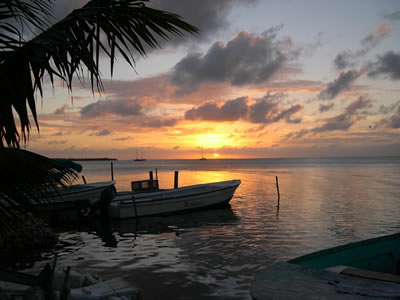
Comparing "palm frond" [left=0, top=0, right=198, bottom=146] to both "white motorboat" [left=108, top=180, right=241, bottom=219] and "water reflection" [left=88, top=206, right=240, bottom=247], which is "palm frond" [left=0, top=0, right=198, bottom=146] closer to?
"water reflection" [left=88, top=206, right=240, bottom=247]

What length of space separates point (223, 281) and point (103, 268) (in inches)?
147

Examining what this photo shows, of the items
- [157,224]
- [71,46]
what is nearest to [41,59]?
[71,46]

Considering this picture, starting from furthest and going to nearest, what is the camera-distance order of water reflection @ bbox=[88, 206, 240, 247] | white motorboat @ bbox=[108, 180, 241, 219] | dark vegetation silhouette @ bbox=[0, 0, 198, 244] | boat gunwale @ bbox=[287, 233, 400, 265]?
white motorboat @ bbox=[108, 180, 241, 219] < water reflection @ bbox=[88, 206, 240, 247] < boat gunwale @ bbox=[287, 233, 400, 265] < dark vegetation silhouette @ bbox=[0, 0, 198, 244]

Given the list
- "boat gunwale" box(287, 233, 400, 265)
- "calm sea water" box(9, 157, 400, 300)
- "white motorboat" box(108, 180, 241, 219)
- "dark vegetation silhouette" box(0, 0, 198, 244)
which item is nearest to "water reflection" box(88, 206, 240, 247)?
"calm sea water" box(9, 157, 400, 300)

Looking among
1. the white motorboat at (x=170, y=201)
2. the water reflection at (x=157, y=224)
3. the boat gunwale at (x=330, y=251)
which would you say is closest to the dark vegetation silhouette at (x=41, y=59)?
the boat gunwale at (x=330, y=251)

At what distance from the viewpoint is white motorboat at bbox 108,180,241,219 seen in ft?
61.7

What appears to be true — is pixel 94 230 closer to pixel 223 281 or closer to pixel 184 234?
pixel 184 234

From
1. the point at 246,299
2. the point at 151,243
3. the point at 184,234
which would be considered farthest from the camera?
the point at 184,234

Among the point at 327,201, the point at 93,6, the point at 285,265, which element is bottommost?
the point at 327,201

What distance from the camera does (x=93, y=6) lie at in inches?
154

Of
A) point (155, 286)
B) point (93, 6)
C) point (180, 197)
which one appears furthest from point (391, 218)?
point (93, 6)

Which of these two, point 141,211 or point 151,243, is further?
point 141,211

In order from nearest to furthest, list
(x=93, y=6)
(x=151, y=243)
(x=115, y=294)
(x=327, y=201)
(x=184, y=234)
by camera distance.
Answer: (x=93, y=6), (x=115, y=294), (x=151, y=243), (x=184, y=234), (x=327, y=201)

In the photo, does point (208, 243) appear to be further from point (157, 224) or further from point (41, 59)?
point (41, 59)
